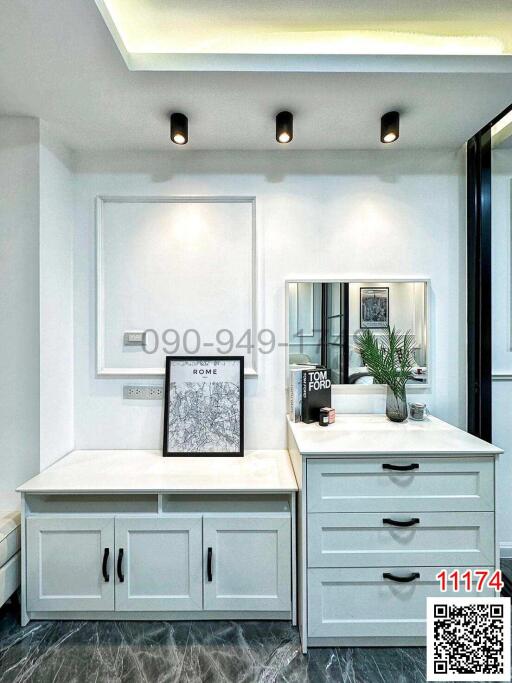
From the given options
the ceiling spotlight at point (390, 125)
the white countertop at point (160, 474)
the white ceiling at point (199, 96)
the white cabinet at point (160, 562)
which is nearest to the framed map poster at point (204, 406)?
the white countertop at point (160, 474)

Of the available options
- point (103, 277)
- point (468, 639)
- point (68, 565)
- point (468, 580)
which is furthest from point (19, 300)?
point (468, 639)

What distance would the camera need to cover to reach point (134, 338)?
2.16 metres

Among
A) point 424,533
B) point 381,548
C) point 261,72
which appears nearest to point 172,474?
point 381,548

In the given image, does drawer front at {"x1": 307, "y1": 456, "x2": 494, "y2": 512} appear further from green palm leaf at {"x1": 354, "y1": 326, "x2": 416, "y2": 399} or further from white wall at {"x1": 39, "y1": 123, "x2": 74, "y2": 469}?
white wall at {"x1": 39, "y1": 123, "x2": 74, "y2": 469}

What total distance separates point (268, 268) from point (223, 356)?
23.3 inches

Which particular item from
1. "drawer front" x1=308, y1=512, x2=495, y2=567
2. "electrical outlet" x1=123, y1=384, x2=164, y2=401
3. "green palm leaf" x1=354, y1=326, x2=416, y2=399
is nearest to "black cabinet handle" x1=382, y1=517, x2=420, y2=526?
"drawer front" x1=308, y1=512, x2=495, y2=567

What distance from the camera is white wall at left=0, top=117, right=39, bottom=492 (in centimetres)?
186

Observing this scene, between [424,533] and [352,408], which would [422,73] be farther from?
[424,533]

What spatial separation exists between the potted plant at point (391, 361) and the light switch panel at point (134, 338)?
4.16 ft

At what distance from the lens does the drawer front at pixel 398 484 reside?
157cm

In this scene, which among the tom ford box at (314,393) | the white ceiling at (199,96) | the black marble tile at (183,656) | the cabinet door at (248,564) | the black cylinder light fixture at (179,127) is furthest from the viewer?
the tom ford box at (314,393)

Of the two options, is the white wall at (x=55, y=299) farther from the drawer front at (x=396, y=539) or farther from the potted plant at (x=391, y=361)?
the potted plant at (x=391, y=361)

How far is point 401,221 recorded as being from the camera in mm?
2174

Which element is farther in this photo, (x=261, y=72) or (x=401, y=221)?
(x=401, y=221)
